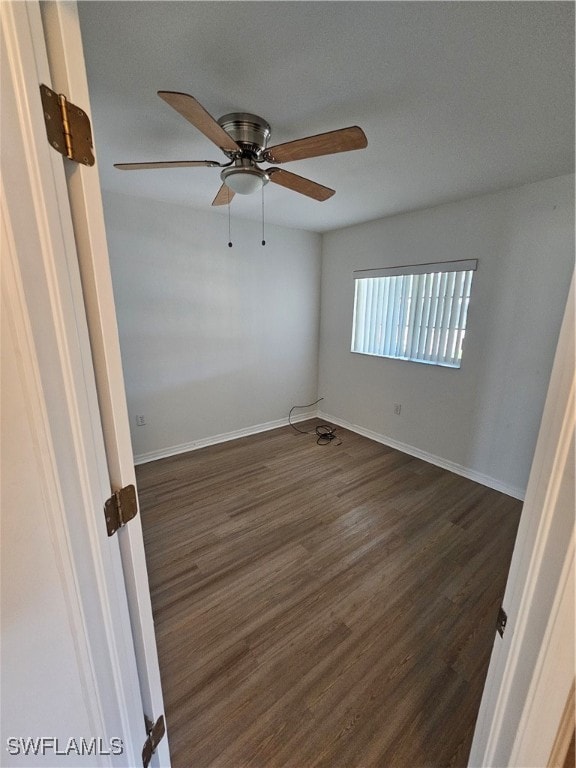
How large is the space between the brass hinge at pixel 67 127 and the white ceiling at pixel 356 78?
809mm

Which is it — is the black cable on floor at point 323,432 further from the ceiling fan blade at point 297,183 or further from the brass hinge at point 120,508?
the brass hinge at point 120,508

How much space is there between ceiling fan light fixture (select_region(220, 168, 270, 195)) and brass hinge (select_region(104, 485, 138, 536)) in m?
1.59

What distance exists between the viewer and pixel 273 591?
174 cm

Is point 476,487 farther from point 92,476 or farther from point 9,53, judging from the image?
point 9,53

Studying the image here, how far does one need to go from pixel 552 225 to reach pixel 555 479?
2.69 meters

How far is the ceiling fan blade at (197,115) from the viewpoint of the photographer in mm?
1085

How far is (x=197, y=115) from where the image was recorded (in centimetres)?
121

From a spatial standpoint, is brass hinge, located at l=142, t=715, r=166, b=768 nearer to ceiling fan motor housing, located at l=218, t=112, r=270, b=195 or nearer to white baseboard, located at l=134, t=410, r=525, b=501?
ceiling fan motor housing, located at l=218, t=112, r=270, b=195

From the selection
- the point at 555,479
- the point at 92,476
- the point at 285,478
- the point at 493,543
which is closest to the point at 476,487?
the point at 493,543

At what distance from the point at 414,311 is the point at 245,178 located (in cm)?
228

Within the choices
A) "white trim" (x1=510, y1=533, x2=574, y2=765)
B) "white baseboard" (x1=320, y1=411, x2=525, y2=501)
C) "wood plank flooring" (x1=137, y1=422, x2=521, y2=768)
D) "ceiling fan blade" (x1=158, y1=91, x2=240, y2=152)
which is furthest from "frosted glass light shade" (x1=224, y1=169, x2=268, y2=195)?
"white baseboard" (x1=320, y1=411, x2=525, y2=501)

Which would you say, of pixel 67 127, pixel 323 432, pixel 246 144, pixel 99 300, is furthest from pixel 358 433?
pixel 67 127

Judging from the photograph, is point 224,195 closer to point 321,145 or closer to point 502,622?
point 321,145

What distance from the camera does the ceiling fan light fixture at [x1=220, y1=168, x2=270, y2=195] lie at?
1606 mm
